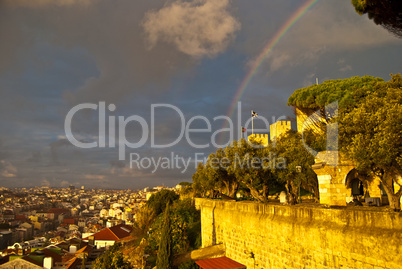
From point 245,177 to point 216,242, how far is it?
16.3ft

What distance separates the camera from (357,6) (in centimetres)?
1388

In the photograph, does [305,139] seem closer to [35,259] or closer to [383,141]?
[383,141]

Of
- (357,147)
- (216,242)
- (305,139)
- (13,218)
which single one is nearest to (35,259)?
(216,242)

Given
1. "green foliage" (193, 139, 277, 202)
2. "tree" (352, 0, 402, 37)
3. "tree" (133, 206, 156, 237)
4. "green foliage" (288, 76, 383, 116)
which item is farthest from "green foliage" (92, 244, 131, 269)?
"tree" (133, 206, 156, 237)

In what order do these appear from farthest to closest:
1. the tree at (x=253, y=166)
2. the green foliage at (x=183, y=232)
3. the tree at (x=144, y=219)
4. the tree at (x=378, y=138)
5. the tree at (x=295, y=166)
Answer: the tree at (x=144, y=219) → the green foliage at (x=183, y=232) → the tree at (x=253, y=166) → the tree at (x=295, y=166) → the tree at (x=378, y=138)

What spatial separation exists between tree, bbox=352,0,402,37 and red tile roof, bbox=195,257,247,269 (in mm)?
13887

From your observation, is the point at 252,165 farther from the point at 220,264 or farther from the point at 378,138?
the point at 378,138

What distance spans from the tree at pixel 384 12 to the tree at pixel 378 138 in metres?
4.38

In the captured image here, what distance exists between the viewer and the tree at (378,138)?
33.7 ft

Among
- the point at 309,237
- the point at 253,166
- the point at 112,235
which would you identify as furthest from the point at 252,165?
the point at 112,235

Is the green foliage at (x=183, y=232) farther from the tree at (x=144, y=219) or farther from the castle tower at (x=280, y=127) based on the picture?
the castle tower at (x=280, y=127)

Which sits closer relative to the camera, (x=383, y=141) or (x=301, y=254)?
(x=383, y=141)

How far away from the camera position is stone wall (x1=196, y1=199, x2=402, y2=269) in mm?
7801

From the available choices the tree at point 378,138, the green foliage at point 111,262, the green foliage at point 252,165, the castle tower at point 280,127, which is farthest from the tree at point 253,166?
the castle tower at point 280,127
